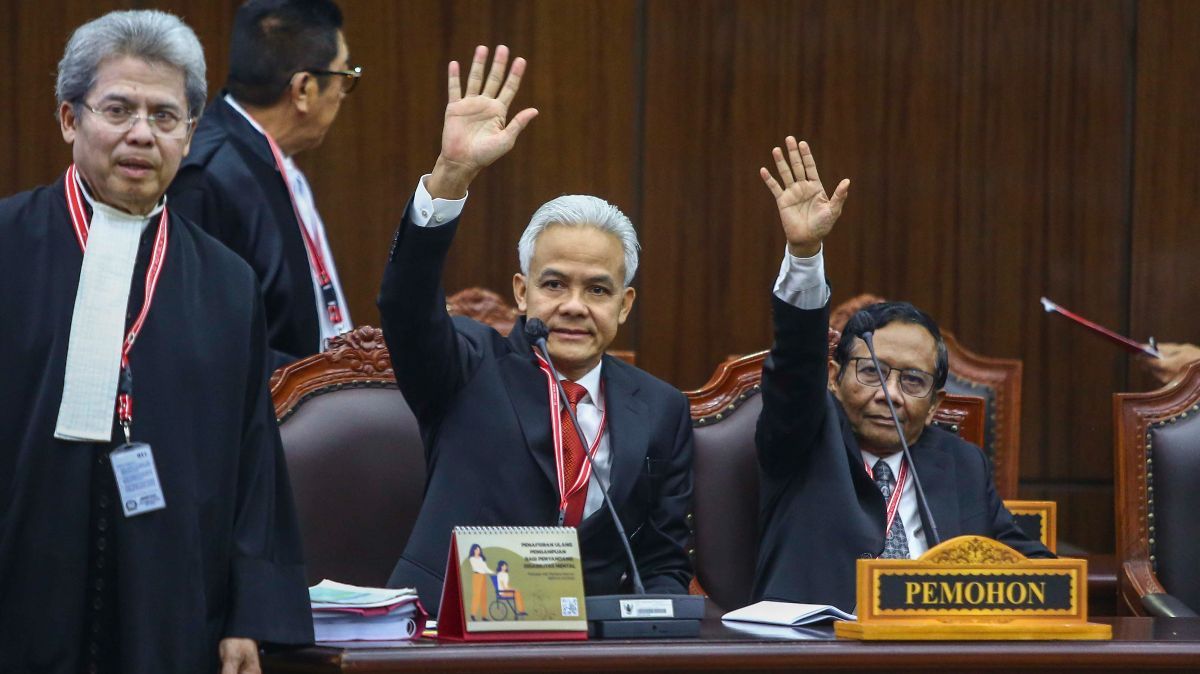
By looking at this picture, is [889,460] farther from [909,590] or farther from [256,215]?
[256,215]

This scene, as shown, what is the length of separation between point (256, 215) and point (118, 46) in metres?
1.23

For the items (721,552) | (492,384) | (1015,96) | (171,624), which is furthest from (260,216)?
(1015,96)

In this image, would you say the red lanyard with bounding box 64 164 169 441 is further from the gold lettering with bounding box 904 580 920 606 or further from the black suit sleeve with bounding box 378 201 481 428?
the gold lettering with bounding box 904 580 920 606

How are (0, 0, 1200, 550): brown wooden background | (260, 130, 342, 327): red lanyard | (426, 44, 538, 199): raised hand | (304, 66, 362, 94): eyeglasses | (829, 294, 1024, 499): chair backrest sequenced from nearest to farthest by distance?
(426, 44, 538, 199): raised hand → (260, 130, 342, 327): red lanyard → (304, 66, 362, 94): eyeglasses → (829, 294, 1024, 499): chair backrest → (0, 0, 1200, 550): brown wooden background

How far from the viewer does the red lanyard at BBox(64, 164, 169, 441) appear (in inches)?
82.4

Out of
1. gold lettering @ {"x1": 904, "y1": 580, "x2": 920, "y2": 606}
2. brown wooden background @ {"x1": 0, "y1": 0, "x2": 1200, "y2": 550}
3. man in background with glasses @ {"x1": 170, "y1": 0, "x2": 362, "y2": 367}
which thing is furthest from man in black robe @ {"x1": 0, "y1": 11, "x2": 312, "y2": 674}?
brown wooden background @ {"x1": 0, "y1": 0, "x2": 1200, "y2": 550}

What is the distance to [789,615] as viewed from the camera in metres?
2.48

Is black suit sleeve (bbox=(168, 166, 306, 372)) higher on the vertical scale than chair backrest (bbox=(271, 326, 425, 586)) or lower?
higher

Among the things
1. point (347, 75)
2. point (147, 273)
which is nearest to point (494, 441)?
point (147, 273)

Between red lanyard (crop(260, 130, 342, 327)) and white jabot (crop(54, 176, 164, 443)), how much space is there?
1.33 m

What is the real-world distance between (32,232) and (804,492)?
1.45 meters

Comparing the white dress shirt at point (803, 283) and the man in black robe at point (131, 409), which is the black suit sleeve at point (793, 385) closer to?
the white dress shirt at point (803, 283)

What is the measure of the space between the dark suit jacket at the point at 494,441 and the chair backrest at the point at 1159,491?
3.62 ft

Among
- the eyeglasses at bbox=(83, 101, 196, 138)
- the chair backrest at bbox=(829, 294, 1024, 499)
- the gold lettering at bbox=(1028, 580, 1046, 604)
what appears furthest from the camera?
the chair backrest at bbox=(829, 294, 1024, 499)
